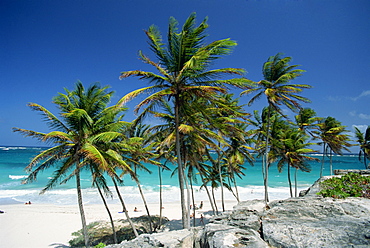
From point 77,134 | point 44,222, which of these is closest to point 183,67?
point 77,134

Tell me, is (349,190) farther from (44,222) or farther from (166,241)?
(44,222)

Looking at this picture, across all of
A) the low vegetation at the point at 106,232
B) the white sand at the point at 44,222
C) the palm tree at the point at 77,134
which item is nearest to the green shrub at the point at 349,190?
the palm tree at the point at 77,134

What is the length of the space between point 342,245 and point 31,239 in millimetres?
15994

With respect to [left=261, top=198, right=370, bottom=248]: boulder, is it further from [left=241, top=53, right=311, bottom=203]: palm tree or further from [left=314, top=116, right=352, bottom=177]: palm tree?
[left=314, top=116, right=352, bottom=177]: palm tree

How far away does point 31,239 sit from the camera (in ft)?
40.8

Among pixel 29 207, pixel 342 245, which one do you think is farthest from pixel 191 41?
pixel 29 207

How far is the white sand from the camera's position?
12.1 meters

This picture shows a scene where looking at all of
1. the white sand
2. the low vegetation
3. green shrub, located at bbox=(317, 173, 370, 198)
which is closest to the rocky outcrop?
green shrub, located at bbox=(317, 173, 370, 198)

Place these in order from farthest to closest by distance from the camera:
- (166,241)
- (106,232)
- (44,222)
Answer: (44,222)
(106,232)
(166,241)

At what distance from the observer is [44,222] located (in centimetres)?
1568

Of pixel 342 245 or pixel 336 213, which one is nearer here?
pixel 342 245

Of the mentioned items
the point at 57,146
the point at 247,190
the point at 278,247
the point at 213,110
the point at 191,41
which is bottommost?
the point at 247,190

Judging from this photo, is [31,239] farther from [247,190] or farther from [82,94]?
[247,190]

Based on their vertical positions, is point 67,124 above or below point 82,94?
below
